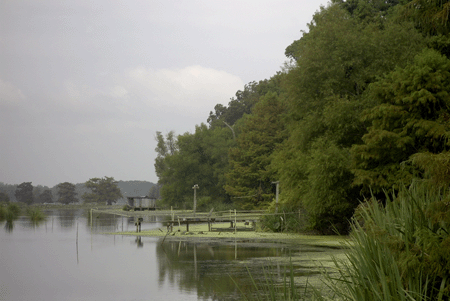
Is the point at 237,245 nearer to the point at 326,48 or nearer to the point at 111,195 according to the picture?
the point at 326,48

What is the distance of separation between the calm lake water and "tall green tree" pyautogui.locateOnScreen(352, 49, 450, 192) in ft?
14.2

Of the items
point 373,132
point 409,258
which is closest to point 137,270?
point 373,132

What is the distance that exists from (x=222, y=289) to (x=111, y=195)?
14165 cm

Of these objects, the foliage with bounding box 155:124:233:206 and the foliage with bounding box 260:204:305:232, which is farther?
the foliage with bounding box 155:124:233:206

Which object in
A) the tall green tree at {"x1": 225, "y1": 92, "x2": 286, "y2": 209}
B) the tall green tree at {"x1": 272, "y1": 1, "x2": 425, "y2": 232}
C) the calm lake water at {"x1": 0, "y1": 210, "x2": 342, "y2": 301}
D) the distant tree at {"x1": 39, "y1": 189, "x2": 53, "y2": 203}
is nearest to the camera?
the calm lake water at {"x1": 0, "y1": 210, "x2": 342, "y2": 301}

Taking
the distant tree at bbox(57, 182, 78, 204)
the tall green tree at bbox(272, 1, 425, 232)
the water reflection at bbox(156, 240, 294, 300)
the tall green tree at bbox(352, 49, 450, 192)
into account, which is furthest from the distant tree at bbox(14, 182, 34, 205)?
the tall green tree at bbox(352, 49, 450, 192)

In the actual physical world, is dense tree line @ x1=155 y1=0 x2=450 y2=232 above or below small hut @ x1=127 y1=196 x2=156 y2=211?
above

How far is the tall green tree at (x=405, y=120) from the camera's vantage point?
20.2m

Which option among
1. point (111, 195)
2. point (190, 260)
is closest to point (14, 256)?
point (190, 260)

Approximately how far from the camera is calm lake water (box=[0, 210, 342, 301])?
13945 mm

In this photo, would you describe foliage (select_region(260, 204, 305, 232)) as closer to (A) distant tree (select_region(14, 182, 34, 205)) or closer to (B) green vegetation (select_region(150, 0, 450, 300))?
(B) green vegetation (select_region(150, 0, 450, 300))

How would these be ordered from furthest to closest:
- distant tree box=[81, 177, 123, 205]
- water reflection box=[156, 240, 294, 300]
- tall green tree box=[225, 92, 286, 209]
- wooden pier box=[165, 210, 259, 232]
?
distant tree box=[81, 177, 123, 205] → tall green tree box=[225, 92, 286, 209] → wooden pier box=[165, 210, 259, 232] → water reflection box=[156, 240, 294, 300]

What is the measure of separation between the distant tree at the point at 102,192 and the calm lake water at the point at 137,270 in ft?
398

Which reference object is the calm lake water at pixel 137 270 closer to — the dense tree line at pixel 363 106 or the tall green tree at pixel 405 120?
the dense tree line at pixel 363 106
